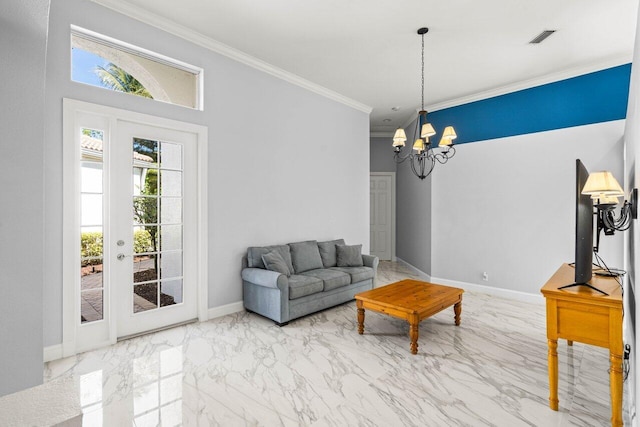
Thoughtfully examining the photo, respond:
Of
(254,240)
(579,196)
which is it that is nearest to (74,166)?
(254,240)

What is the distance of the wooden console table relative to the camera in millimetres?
1937

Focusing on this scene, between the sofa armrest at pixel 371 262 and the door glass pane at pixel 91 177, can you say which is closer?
the door glass pane at pixel 91 177

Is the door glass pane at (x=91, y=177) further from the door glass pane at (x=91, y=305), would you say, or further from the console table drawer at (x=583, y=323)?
the console table drawer at (x=583, y=323)

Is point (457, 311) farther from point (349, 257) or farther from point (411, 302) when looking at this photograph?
point (349, 257)

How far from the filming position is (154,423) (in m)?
2.07

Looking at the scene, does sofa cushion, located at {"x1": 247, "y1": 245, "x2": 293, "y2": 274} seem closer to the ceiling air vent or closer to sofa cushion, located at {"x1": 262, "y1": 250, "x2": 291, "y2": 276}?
sofa cushion, located at {"x1": 262, "y1": 250, "x2": 291, "y2": 276}

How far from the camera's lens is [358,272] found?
15.4 feet

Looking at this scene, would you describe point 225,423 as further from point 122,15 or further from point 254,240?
point 122,15

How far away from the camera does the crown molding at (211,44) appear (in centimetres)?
322

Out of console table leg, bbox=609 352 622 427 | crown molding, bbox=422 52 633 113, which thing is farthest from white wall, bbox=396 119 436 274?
console table leg, bbox=609 352 622 427

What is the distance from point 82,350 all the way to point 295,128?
3.65 metres

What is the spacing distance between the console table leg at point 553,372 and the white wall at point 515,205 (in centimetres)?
274

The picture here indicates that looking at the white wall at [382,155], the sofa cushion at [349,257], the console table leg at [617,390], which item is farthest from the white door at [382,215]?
the console table leg at [617,390]

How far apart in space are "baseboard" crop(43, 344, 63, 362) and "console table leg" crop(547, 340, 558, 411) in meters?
3.83
